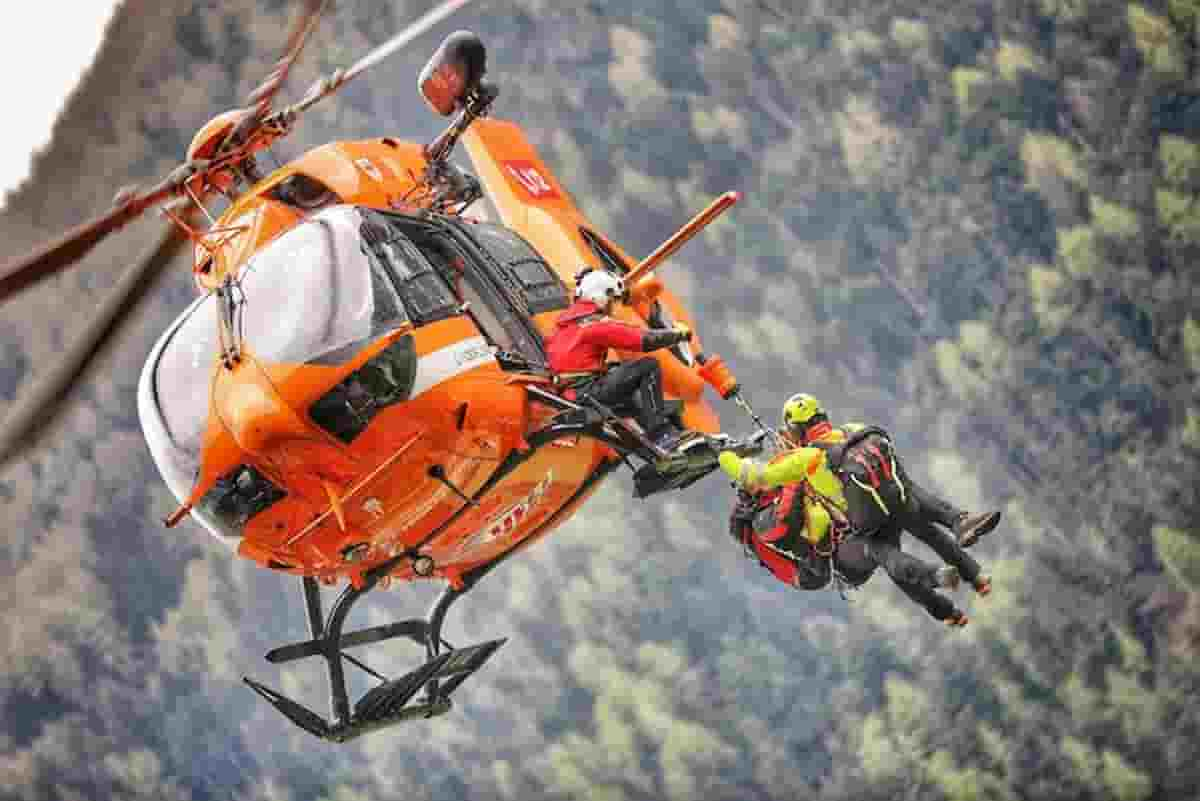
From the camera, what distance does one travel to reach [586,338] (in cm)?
666

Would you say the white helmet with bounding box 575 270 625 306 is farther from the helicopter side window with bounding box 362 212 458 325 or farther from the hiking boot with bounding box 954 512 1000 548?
the hiking boot with bounding box 954 512 1000 548

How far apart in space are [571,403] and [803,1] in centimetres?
694

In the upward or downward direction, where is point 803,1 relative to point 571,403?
downward

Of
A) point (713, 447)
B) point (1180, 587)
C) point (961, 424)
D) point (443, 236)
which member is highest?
point (443, 236)

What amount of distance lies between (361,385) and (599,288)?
113 centimetres

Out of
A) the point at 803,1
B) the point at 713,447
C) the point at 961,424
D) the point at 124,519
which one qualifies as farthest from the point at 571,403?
the point at 124,519

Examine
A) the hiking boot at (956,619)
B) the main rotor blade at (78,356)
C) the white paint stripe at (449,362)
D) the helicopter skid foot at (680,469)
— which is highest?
the main rotor blade at (78,356)

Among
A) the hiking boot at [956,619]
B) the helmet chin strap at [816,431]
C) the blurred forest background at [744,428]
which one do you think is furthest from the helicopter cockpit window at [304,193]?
the hiking boot at [956,619]

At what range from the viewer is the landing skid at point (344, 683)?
7.41 metres

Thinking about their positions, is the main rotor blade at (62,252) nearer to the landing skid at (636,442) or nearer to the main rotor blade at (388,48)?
the main rotor blade at (388,48)

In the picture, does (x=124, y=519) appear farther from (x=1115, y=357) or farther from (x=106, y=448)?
(x=1115, y=357)

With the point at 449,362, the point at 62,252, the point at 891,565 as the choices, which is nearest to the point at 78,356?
the point at 62,252

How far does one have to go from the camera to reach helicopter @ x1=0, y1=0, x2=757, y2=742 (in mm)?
6184

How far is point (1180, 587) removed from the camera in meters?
11.0
